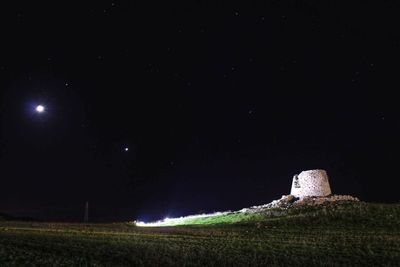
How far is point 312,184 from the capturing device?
228 feet

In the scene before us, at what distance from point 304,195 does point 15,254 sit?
175 ft

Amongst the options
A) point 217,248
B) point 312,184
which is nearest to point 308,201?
point 312,184

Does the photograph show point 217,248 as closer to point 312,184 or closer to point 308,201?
point 308,201

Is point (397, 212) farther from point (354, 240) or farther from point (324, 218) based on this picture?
point (354, 240)

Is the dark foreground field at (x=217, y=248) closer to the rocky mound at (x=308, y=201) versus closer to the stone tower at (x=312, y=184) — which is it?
the rocky mound at (x=308, y=201)

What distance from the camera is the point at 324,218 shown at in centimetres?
4822

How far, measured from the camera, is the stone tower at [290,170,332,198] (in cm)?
6914

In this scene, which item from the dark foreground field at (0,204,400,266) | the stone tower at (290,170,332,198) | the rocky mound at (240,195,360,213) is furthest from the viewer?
the stone tower at (290,170,332,198)

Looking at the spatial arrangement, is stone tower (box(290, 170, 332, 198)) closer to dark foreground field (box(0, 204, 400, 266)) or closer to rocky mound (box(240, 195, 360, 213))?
rocky mound (box(240, 195, 360, 213))

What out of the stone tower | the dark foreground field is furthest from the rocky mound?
the dark foreground field

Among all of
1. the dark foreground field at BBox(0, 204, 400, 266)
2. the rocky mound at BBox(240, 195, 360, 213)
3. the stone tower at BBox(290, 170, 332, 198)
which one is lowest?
the dark foreground field at BBox(0, 204, 400, 266)

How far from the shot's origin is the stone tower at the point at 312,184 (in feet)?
227

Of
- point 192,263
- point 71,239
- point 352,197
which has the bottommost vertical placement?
point 192,263

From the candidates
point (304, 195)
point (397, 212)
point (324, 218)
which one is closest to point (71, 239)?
point (324, 218)
